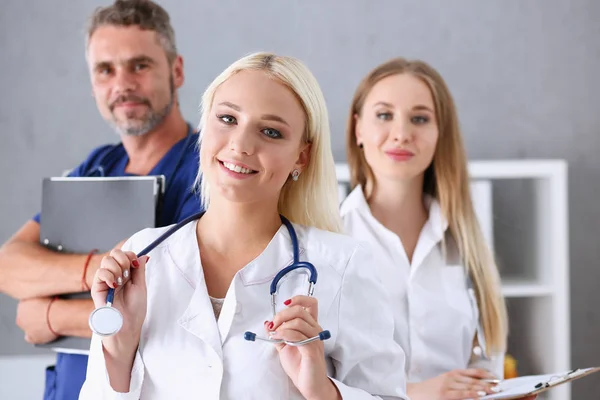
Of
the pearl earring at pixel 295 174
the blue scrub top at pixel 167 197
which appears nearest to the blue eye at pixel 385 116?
the blue scrub top at pixel 167 197

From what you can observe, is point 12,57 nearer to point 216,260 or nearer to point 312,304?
point 216,260

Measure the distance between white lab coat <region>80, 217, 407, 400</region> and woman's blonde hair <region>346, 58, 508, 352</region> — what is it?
2.47ft

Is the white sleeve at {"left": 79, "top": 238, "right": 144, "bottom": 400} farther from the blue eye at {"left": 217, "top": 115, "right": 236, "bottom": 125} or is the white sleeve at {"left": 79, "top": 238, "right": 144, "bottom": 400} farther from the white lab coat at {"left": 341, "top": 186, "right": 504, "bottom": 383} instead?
the white lab coat at {"left": 341, "top": 186, "right": 504, "bottom": 383}

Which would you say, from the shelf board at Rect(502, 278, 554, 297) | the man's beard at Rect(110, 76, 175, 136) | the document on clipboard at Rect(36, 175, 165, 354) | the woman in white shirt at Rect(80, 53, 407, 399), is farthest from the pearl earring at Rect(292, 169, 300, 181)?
the shelf board at Rect(502, 278, 554, 297)

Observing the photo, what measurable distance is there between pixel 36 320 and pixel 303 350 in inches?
30.0

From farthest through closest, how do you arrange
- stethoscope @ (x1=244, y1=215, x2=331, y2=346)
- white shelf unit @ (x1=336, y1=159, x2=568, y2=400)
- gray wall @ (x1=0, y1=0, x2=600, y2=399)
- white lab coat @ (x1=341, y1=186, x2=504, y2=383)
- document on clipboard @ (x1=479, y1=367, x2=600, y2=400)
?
gray wall @ (x1=0, y1=0, x2=600, y2=399) < white shelf unit @ (x1=336, y1=159, x2=568, y2=400) < white lab coat @ (x1=341, y1=186, x2=504, y2=383) < document on clipboard @ (x1=479, y1=367, x2=600, y2=400) < stethoscope @ (x1=244, y1=215, x2=331, y2=346)

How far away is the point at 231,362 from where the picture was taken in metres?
1.10

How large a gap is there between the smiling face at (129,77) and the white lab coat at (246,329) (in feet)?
1.82

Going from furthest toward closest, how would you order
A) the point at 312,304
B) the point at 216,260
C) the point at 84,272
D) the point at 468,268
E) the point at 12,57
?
the point at 12,57, the point at 468,268, the point at 84,272, the point at 216,260, the point at 312,304

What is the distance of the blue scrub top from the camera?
156 cm

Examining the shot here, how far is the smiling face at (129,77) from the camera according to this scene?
1705 mm

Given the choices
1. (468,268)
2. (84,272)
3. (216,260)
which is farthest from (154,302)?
(468,268)

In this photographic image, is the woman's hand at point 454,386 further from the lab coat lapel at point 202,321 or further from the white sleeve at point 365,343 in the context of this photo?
the lab coat lapel at point 202,321

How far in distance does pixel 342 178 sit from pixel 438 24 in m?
0.91
